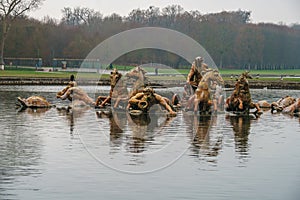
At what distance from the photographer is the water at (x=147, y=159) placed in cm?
1420

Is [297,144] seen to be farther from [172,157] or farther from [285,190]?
[285,190]

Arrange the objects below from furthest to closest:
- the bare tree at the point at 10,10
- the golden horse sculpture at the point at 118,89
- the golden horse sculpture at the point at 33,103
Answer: the bare tree at the point at 10,10, the golden horse sculpture at the point at 33,103, the golden horse sculpture at the point at 118,89

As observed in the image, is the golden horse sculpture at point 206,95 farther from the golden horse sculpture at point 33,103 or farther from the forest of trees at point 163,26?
the forest of trees at point 163,26

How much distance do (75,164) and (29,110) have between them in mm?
15068

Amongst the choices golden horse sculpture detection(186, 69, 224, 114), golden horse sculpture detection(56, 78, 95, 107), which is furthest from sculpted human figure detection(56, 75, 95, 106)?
golden horse sculpture detection(186, 69, 224, 114)

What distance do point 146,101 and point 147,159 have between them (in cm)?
1239

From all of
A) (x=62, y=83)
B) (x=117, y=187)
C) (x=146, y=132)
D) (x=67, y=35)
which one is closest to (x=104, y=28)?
(x=67, y=35)

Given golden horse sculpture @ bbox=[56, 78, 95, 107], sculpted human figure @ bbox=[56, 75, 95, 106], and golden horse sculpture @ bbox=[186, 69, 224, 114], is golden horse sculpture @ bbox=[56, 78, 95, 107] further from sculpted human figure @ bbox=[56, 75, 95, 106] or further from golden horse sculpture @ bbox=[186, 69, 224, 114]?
golden horse sculpture @ bbox=[186, 69, 224, 114]

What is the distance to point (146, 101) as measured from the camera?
2989 cm

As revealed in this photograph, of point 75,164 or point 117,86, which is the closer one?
point 75,164

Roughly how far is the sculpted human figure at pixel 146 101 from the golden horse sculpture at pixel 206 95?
1.07 metres

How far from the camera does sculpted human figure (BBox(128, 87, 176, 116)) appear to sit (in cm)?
2978

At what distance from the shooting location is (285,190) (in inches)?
570

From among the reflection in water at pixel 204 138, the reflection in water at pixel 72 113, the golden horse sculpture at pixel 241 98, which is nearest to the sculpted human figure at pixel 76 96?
the reflection in water at pixel 72 113
